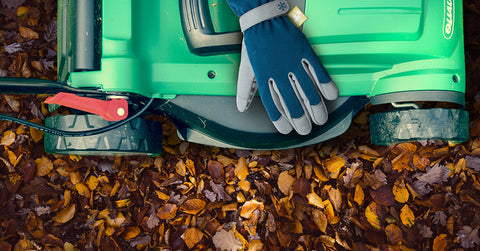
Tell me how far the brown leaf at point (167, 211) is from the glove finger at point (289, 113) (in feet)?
2.27

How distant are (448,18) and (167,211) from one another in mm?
1381

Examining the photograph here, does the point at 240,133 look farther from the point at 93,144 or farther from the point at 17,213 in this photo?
the point at 17,213

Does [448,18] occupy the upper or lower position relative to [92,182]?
upper

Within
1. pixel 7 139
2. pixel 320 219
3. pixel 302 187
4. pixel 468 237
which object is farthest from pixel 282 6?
pixel 7 139

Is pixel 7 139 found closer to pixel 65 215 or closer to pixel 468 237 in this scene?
pixel 65 215

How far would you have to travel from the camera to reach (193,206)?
5.88 feet

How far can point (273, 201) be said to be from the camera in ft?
5.84

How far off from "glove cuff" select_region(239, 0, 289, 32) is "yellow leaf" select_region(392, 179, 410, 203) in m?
0.95

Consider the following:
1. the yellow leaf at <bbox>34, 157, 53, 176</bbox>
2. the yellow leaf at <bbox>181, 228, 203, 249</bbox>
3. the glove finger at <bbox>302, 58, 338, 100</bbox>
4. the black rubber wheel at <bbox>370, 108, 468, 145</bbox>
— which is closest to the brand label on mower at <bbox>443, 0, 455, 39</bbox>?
the black rubber wheel at <bbox>370, 108, 468, 145</bbox>

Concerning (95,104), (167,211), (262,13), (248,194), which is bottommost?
(167,211)

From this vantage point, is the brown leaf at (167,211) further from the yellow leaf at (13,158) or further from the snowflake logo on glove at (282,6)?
the snowflake logo on glove at (282,6)

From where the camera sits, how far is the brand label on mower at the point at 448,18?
1.38m

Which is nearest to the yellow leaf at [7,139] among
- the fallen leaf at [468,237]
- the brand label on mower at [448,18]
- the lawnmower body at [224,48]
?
the lawnmower body at [224,48]

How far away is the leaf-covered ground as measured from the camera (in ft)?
5.69
